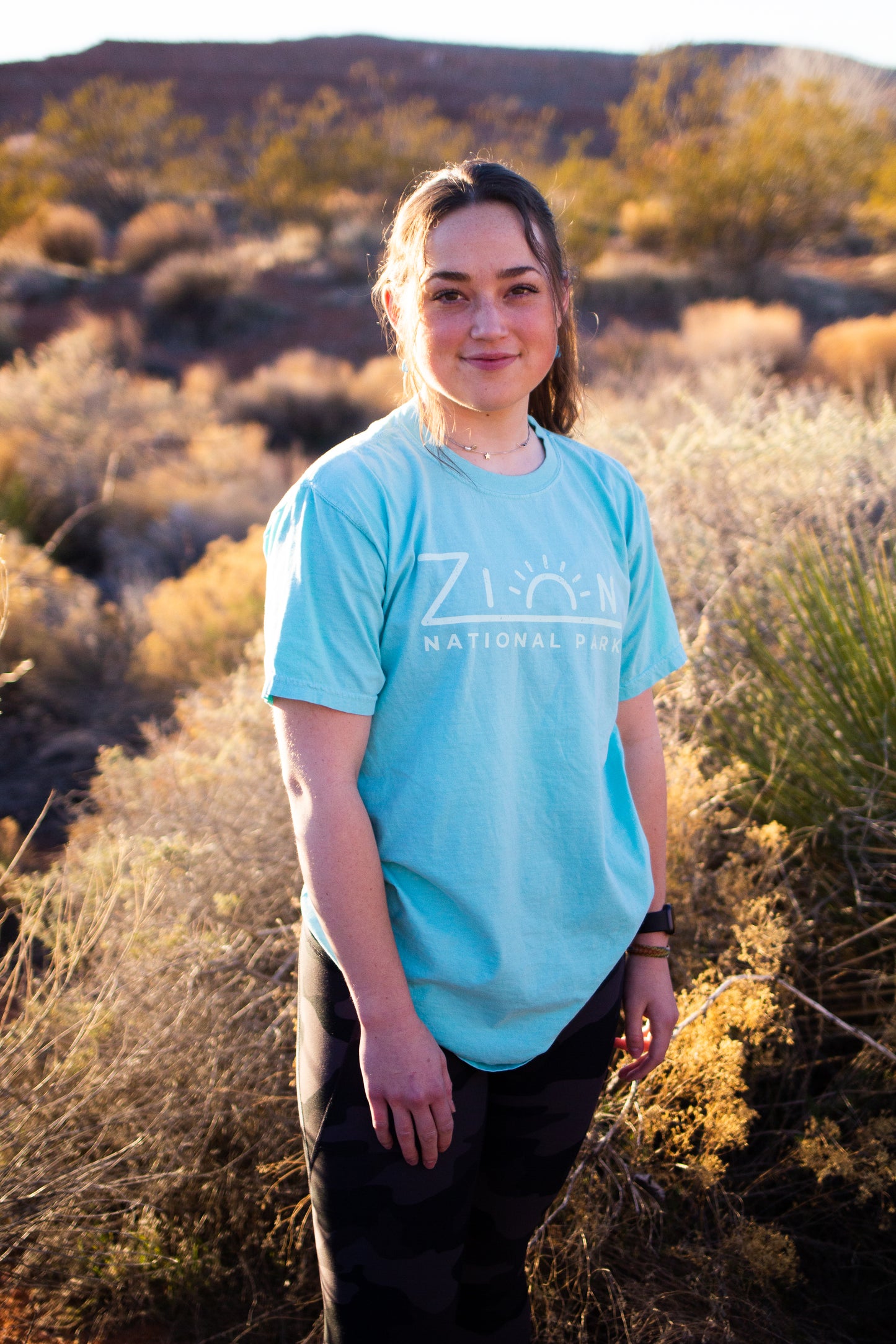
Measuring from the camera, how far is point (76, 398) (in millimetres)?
10000

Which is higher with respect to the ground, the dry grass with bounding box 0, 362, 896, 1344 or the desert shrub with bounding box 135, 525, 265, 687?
the desert shrub with bounding box 135, 525, 265, 687

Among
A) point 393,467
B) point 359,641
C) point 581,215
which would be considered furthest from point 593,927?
point 581,215

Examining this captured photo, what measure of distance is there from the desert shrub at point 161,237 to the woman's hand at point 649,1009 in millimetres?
23054

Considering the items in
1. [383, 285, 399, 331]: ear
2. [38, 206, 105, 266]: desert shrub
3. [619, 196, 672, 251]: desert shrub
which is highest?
[38, 206, 105, 266]: desert shrub

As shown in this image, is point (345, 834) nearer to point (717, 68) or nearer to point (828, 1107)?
point (828, 1107)

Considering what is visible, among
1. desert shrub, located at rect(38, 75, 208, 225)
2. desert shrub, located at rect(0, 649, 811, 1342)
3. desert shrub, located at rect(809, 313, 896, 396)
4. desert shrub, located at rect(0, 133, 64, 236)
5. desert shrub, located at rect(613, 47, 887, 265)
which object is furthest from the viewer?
desert shrub, located at rect(38, 75, 208, 225)

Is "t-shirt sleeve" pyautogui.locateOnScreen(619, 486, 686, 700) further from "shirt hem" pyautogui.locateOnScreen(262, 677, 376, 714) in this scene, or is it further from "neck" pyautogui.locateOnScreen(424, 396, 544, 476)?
"shirt hem" pyautogui.locateOnScreen(262, 677, 376, 714)

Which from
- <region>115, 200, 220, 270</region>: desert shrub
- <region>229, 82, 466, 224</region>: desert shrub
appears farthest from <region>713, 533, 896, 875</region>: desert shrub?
<region>229, 82, 466, 224</region>: desert shrub

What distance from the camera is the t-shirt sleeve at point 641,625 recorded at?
61.9 inches

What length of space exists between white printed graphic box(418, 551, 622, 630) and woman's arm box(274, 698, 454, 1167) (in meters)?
0.19

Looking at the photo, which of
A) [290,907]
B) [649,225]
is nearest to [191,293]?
[649,225]

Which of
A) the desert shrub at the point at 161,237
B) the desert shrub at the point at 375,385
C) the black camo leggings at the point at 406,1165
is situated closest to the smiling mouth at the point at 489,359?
the black camo leggings at the point at 406,1165

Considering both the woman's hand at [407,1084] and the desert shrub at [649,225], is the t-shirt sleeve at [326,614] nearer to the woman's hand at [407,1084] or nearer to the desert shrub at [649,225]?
the woman's hand at [407,1084]

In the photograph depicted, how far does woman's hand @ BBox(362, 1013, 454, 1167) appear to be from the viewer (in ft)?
4.00
